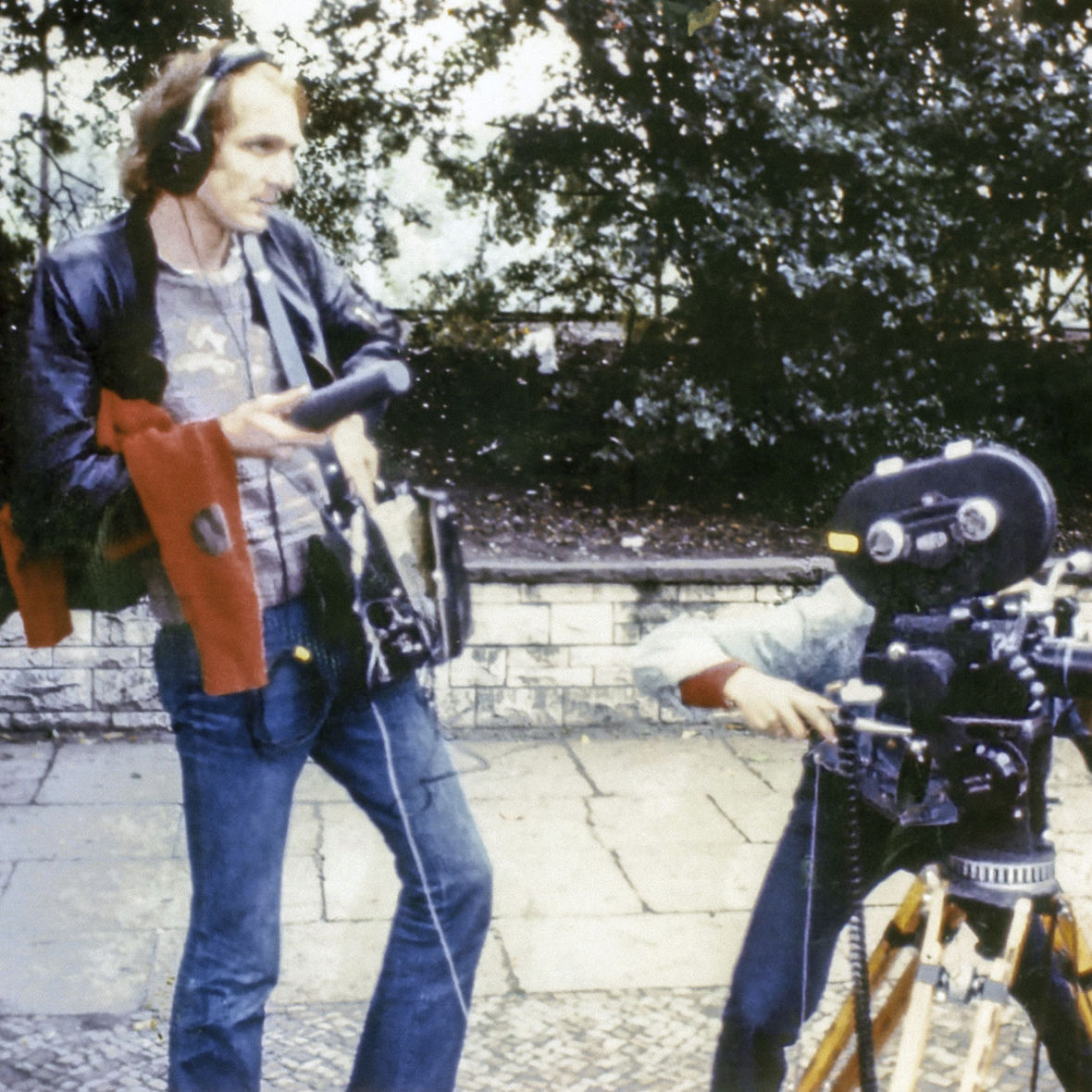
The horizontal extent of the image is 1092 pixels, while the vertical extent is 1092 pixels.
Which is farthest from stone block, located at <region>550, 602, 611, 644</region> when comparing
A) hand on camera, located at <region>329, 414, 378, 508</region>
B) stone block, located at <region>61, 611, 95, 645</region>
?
hand on camera, located at <region>329, 414, 378, 508</region>

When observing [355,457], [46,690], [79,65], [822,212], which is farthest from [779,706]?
[46,690]

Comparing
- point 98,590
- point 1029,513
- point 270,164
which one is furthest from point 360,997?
point 1029,513

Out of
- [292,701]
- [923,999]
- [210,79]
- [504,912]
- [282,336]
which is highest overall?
[210,79]

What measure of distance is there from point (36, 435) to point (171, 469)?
0.18m

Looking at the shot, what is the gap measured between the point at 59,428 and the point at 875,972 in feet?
4.47

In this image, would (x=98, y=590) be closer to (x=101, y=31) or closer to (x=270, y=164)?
(x=270, y=164)

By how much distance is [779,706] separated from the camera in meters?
1.56

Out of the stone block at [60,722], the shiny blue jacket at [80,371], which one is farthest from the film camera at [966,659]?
the stone block at [60,722]

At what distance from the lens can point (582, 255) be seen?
4.35 metres

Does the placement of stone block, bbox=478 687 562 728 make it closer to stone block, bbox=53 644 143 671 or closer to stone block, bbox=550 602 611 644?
stone block, bbox=550 602 611 644

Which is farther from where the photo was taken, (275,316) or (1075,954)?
(275,316)

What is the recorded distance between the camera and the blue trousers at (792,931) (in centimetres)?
192

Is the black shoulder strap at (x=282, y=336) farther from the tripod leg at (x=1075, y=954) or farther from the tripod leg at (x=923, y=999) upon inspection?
the tripod leg at (x=1075, y=954)

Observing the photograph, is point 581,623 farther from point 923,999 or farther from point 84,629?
point 923,999
